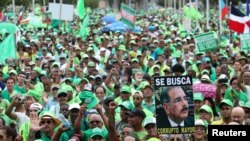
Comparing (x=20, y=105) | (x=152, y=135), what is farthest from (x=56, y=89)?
(x=152, y=135)

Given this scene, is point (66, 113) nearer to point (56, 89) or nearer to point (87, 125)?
point (87, 125)

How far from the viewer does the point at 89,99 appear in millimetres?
11352

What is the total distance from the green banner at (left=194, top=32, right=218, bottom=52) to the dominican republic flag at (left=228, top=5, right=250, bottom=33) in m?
2.63

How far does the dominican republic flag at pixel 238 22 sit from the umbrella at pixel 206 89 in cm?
862

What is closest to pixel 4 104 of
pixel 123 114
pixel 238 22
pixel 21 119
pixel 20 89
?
pixel 21 119

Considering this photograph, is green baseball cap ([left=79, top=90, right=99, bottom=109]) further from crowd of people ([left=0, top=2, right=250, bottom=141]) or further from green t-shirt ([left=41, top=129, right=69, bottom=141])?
green t-shirt ([left=41, top=129, right=69, bottom=141])

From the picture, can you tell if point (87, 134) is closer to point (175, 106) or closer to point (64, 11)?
point (175, 106)

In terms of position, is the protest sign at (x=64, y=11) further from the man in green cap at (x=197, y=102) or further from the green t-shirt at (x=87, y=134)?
the green t-shirt at (x=87, y=134)

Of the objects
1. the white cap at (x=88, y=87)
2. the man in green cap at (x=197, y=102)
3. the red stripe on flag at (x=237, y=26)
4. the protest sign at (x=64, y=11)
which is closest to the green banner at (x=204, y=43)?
the red stripe on flag at (x=237, y=26)

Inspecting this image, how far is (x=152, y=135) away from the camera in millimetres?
9492

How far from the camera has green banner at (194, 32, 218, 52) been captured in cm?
1877

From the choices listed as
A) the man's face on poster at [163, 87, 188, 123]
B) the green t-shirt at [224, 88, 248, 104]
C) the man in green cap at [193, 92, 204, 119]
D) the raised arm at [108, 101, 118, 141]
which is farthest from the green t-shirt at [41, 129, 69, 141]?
the green t-shirt at [224, 88, 248, 104]

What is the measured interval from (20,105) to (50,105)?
0.79 metres

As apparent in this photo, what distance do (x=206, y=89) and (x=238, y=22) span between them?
926 centimetres
